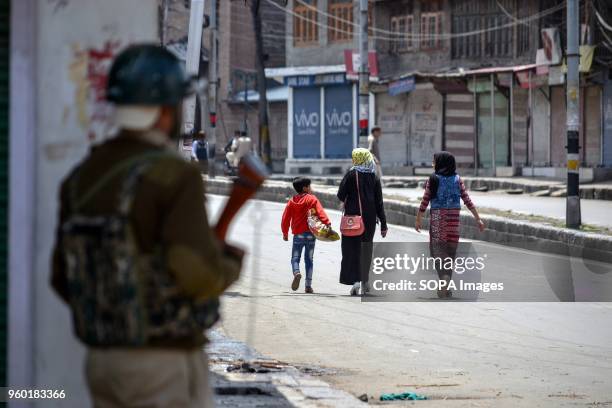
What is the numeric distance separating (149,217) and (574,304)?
9.73 m

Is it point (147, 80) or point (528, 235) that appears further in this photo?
point (528, 235)

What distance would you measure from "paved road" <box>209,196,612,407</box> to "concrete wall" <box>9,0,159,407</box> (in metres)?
1.47

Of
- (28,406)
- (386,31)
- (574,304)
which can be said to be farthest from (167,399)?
(386,31)

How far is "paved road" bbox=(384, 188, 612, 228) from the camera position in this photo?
21.9 m

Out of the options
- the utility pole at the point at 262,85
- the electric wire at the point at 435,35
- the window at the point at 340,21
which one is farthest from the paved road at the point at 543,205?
the window at the point at 340,21

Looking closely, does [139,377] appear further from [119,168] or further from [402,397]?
[402,397]

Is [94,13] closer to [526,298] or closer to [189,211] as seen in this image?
[189,211]

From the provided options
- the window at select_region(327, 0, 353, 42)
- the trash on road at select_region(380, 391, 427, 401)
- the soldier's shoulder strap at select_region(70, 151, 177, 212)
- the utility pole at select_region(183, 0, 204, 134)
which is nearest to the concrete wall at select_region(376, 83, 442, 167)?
the window at select_region(327, 0, 353, 42)

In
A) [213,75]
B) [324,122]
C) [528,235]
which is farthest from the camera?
[324,122]

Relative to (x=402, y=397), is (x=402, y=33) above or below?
above

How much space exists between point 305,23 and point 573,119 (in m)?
28.6

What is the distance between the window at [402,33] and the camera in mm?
44156

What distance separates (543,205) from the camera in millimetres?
25438

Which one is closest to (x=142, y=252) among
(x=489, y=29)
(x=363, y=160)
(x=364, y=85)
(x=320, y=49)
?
(x=363, y=160)
